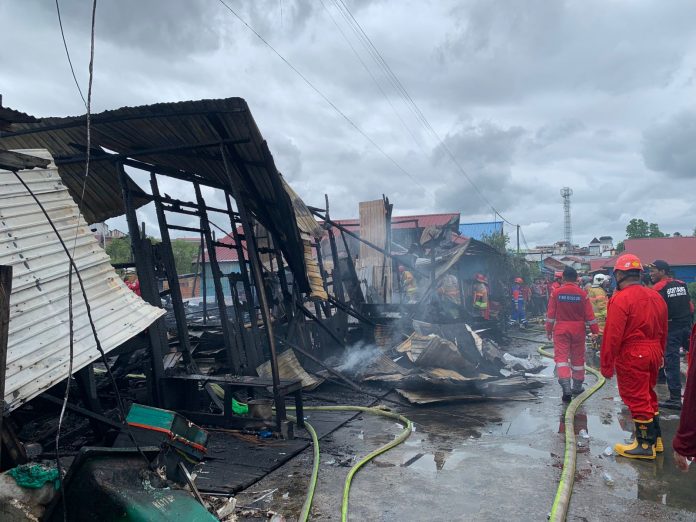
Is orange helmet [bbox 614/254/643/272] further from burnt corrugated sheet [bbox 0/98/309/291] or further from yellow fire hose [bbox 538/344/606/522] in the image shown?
burnt corrugated sheet [bbox 0/98/309/291]

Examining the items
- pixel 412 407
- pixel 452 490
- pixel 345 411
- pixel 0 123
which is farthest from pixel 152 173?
pixel 452 490

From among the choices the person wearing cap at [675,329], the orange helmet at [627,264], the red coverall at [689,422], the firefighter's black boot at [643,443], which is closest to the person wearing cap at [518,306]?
the person wearing cap at [675,329]

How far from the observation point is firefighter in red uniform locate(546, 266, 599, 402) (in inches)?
298

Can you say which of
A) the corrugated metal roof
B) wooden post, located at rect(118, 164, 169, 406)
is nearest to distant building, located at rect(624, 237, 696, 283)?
wooden post, located at rect(118, 164, 169, 406)

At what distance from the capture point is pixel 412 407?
7.54m

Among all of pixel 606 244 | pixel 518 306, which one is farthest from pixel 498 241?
pixel 606 244

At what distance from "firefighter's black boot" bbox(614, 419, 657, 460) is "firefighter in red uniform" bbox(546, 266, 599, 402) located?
2.40 m

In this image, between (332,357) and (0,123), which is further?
(332,357)

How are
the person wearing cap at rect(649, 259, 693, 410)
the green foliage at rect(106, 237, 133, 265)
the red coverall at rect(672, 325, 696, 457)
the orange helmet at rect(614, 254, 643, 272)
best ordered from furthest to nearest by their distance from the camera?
the green foliage at rect(106, 237, 133, 265), the person wearing cap at rect(649, 259, 693, 410), the orange helmet at rect(614, 254, 643, 272), the red coverall at rect(672, 325, 696, 457)

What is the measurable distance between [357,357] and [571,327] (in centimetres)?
413

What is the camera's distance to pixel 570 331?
25.0 ft

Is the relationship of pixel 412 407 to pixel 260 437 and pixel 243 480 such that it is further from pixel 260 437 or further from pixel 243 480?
pixel 243 480

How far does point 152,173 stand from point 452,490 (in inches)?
225

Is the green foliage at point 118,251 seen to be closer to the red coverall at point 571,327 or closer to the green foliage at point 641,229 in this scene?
the red coverall at point 571,327
